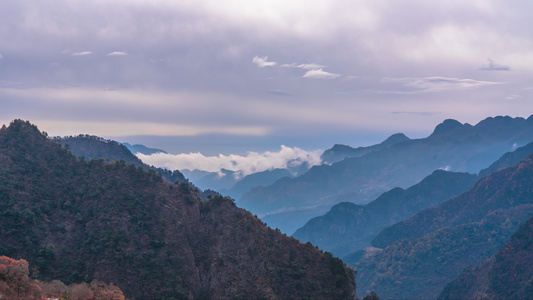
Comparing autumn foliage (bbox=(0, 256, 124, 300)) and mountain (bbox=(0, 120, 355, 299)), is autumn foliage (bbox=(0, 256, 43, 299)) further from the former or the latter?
mountain (bbox=(0, 120, 355, 299))

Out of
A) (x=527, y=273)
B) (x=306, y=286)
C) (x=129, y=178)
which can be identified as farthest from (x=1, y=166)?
(x=527, y=273)

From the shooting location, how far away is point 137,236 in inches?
4658

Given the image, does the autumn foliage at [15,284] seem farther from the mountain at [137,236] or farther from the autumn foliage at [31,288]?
the mountain at [137,236]

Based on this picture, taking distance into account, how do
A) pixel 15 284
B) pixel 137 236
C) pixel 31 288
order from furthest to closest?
pixel 137 236
pixel 31 288
pixel 15 284

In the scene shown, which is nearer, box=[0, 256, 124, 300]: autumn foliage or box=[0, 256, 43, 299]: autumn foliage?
box=[0, 256, 43, 299]: autumn foliage

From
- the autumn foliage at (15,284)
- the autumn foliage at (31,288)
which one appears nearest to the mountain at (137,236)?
the autumn foliage at (31,288)

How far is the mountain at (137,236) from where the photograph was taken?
108 meters

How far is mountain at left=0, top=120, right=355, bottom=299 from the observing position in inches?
4252

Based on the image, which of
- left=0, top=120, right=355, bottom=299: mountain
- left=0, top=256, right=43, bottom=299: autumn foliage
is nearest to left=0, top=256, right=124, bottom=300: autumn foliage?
left=0, top=256, right=43, bottom=299: autumn foliage

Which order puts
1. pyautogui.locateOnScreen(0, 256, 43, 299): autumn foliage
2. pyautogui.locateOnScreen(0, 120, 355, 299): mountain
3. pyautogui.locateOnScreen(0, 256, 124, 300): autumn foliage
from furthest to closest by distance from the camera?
1. pyautogui.locateOnScreen(0, 120, 355, 299): mountain
2. pyautogui.locateOnScreen(0, 256, 124, 300): autumn foliage
3. pyautogui.locateOnScreen(0, 256, 43, 299): autumn foliage

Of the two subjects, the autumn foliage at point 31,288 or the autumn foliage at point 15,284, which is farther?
the autumn foliage at point 31,288

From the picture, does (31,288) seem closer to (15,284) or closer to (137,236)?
(15,284)

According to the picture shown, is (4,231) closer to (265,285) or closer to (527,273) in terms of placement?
(265,285)

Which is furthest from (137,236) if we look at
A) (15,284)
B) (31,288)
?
(15,284)
